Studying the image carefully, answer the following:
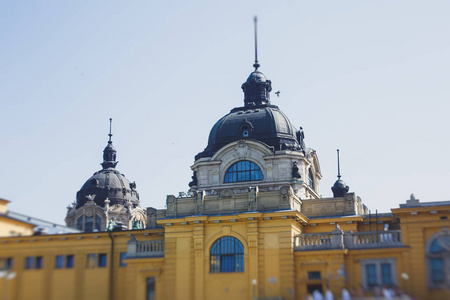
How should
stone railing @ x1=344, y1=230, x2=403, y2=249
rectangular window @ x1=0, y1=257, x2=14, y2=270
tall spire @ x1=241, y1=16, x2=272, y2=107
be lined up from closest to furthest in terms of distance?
stone railing @ x1=344, y1=230, x2=403, y2=249 < rectangular window @ x1=0, y1=257, x2=14, y2=270 < tall spire @ x1=241, y1=16, x2=272, y2=107

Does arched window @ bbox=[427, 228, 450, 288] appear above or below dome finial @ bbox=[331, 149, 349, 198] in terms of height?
below

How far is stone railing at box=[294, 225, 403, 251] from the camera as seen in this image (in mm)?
38781

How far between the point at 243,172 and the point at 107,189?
135 feet

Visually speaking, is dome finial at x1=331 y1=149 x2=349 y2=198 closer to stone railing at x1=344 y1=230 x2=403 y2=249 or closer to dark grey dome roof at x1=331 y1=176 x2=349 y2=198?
dark grey dome roof at x1=331 y1=176 x2=349 y2=198

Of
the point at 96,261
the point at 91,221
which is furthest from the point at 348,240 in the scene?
the point at 91,221

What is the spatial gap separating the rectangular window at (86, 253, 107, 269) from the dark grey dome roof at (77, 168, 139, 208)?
136 feet

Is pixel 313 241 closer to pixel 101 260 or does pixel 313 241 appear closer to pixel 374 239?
pixel 374 239

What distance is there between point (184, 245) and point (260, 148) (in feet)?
39.6

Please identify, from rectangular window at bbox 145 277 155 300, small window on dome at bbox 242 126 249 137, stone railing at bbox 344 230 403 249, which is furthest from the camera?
small window on dome at bbox 242 126 249 137

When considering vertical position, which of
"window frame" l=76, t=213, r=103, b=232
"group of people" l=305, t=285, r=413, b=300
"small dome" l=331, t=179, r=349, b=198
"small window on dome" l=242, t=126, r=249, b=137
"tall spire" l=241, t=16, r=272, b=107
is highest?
"tall spire" l=241, t=16, r=272, b=107

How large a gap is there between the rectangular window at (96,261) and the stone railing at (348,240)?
1473cm

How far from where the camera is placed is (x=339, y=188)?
178 ft

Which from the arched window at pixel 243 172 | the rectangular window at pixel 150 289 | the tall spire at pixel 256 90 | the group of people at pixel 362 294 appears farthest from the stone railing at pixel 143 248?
the tall spire at pixel 256 90

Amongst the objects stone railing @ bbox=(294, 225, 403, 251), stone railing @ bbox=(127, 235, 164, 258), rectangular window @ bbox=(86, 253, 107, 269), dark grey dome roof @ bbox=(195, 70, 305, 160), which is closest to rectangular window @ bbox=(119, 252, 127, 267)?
rectangular window @ bbox=(86, 253, 107, 269)
